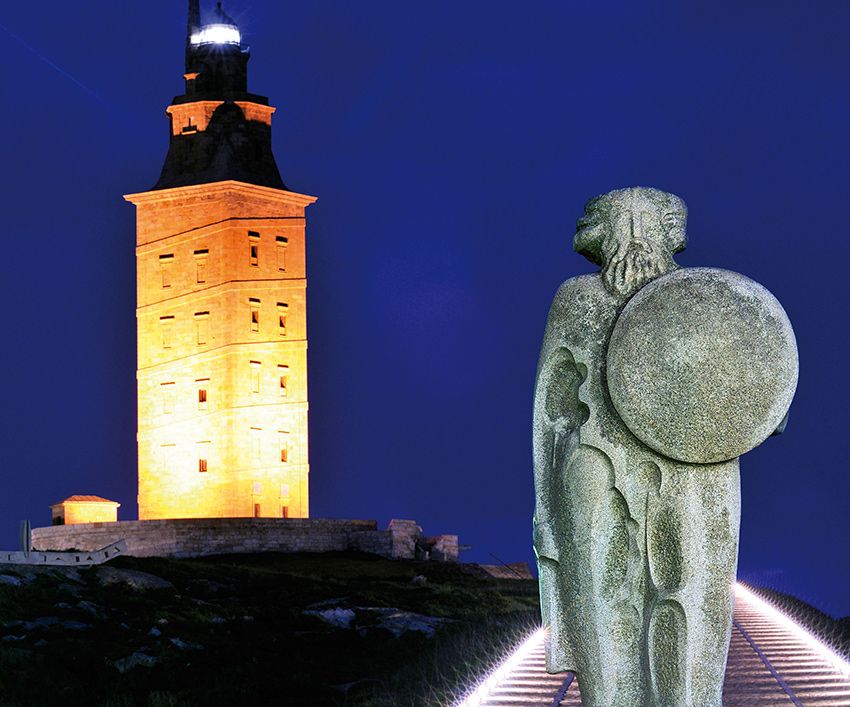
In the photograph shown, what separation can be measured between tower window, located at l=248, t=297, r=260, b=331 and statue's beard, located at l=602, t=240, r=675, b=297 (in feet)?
157

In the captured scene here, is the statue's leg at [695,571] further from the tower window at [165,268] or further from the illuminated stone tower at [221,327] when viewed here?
the tower window at [165,268]

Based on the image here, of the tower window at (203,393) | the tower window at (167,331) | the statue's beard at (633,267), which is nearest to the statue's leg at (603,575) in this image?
the statue's beard at (633,267)

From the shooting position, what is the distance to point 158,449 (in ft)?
186

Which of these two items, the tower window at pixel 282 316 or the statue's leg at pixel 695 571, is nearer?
the statue's leg at pixel 695 571

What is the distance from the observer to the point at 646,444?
27.1ft

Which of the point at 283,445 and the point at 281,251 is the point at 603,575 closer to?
the point at 283,445

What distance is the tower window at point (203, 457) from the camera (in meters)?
55.8

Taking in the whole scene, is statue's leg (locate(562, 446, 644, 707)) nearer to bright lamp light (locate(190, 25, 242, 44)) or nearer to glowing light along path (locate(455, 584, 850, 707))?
glowing light along path (locate(455, 584, 850, 707))

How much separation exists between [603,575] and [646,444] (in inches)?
27.0

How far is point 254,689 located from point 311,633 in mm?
6519

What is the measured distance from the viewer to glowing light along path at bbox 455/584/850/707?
12.6m

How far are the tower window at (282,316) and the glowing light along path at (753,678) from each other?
37482 millimetres

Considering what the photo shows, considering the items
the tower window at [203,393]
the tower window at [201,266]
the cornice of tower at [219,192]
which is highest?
the cornice of tower at [219,192]

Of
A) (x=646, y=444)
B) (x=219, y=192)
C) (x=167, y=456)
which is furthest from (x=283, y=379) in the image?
(x=646, y=444)
